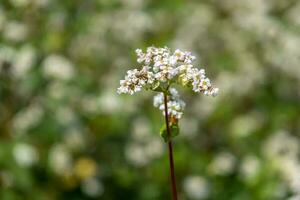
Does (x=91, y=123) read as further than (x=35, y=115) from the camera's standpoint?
Yes

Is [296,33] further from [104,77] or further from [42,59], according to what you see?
[42,59]

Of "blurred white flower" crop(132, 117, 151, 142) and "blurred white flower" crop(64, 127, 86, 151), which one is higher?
"blurred white flower" crop(132, 117, 151, 142)

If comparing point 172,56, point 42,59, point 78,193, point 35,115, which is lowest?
point 172,56

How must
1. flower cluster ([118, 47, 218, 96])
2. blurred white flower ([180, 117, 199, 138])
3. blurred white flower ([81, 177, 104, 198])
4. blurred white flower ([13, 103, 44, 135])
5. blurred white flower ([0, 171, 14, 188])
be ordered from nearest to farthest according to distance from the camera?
flower cluster ([118, 47, 218, 96]) → blurred white flower ([0, 171, 14, 188]) → blurred white flower ([13, 103, 44, 135]) → blurred white flower ([81, 177, 104, 198]) → blurred white flower ([180, 117, 199, 138])

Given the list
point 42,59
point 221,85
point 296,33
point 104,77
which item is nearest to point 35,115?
point 42,59

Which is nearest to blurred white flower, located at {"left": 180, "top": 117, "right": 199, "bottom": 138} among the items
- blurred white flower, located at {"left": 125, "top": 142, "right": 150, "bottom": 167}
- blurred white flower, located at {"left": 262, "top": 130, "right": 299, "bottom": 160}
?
blurred white flower, located at {"left": 125, "top": 142, "right": 150, "bottom": 167}

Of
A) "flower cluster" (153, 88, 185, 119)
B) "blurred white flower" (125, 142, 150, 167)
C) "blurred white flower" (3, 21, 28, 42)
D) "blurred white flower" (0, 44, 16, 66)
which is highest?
"blurred white flower" (3, 21, 28, 42)

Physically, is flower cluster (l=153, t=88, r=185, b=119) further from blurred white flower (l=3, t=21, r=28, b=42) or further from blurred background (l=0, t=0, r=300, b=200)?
blurred white flower (l=3, t=21, r=28, b=42)
